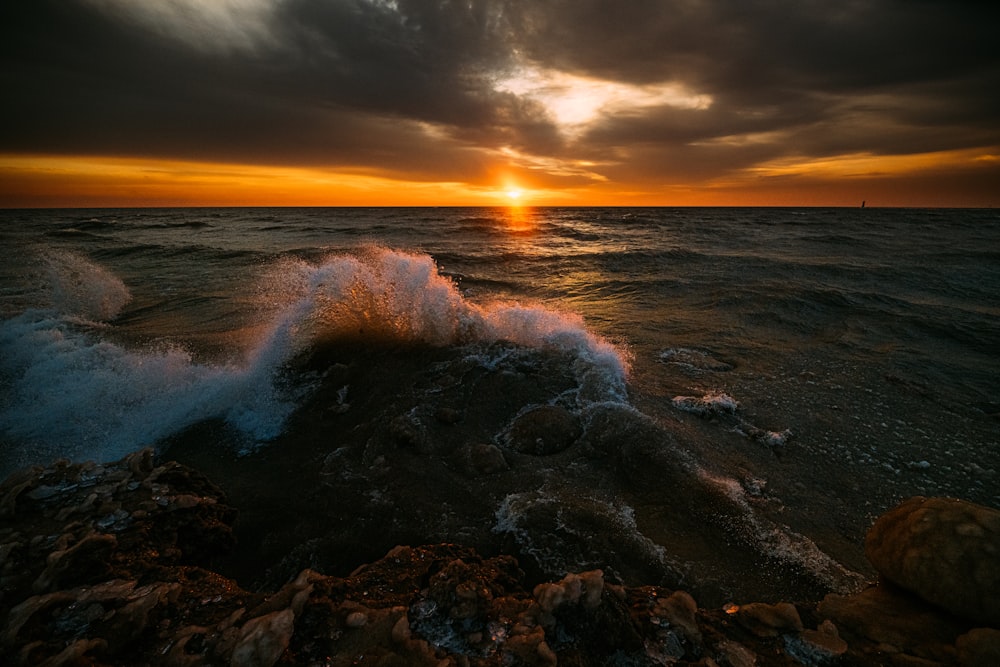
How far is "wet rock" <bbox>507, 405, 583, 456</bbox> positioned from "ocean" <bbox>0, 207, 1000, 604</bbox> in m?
0.02

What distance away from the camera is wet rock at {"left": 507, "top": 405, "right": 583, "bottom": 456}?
4.04 metres

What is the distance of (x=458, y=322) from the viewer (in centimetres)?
638

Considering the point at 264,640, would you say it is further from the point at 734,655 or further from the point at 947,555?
the point at 947,555

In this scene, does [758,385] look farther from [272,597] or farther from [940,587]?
[272,597]

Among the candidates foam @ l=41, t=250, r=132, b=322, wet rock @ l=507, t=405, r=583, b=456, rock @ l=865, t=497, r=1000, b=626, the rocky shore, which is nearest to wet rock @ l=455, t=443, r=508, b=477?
wet rock @ l=507, t=405, r=583, b=456

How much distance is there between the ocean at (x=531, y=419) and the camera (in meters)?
3.01

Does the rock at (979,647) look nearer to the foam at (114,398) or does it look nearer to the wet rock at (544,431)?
the wet rock at (544,431)

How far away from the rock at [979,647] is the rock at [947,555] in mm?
236

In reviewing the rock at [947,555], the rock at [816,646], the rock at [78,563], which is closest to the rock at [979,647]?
the rock at [947,555]

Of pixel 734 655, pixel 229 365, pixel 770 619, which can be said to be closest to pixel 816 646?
pixel 770 619

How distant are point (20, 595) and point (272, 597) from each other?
3.75 ft

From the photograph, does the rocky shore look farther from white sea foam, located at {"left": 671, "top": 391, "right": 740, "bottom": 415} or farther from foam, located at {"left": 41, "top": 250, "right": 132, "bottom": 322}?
foam, located at {"left": 41, "top": 250, "right": 132, "bottom": 322}

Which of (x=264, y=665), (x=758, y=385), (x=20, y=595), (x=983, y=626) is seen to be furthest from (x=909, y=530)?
(x=20, y=595)

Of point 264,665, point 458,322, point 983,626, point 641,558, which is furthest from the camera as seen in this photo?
point 458,322
